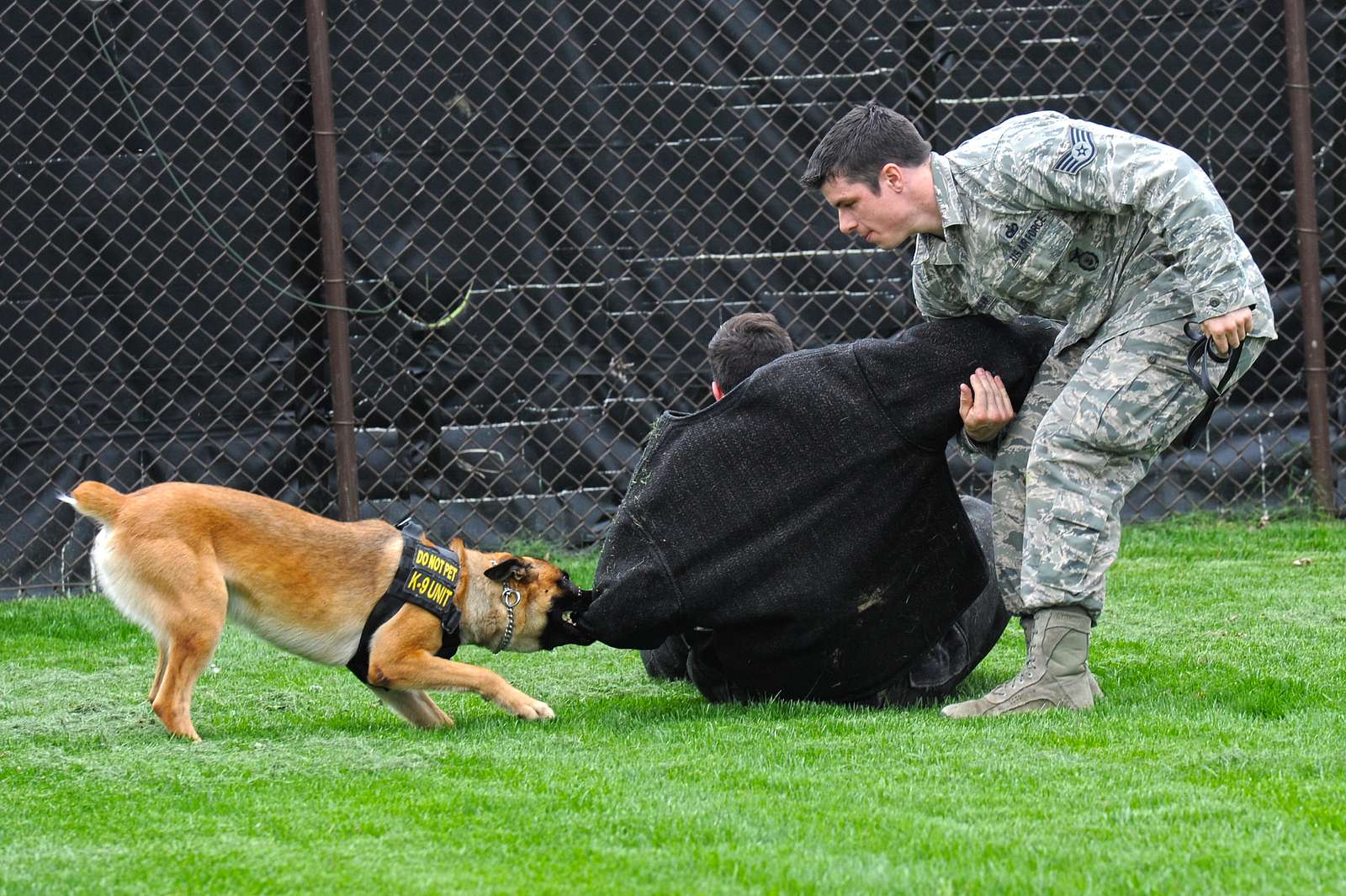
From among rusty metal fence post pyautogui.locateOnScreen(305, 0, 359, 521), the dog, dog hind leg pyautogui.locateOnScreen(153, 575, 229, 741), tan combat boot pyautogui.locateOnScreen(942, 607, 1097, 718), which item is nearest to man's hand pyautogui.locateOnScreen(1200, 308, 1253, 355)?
tan combat boot pyautogui.locateOnScreen(942, 607, 1097, 718)

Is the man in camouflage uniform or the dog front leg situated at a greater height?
the man in camouflage uniform

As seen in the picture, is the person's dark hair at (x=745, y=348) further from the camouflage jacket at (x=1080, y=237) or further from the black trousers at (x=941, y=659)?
the black trousers at (x=941, y=659)

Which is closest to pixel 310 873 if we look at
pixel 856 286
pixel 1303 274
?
pixel 856 286

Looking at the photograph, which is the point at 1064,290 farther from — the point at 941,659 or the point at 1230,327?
the point at 941,659

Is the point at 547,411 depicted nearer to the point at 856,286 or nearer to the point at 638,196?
the point at 638,196

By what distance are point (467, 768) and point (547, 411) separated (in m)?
3.14

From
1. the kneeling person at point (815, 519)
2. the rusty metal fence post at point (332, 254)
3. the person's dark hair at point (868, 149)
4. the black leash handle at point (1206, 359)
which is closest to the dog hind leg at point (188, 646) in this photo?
the kneeling person at point (815, 519)

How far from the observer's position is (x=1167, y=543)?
5.80m

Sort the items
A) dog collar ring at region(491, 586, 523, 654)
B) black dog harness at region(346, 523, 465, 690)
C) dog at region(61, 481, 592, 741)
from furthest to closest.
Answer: dog collar ring at region(491, 586, 523, 654), black dog harness at region(346, 523, 465, 690), dog at region(61, 481, 592, 741)

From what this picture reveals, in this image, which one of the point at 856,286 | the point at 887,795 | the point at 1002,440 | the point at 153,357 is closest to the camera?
the point at 887,795

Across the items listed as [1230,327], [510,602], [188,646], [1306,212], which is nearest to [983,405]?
[1230,327]

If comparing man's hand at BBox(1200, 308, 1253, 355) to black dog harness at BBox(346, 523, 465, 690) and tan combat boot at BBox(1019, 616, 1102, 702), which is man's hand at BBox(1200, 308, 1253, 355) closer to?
tan combat boot at BBox(1019, 616, 1102, 702)

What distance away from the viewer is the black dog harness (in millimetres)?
3547

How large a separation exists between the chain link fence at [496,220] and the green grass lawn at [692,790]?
1.79 m
